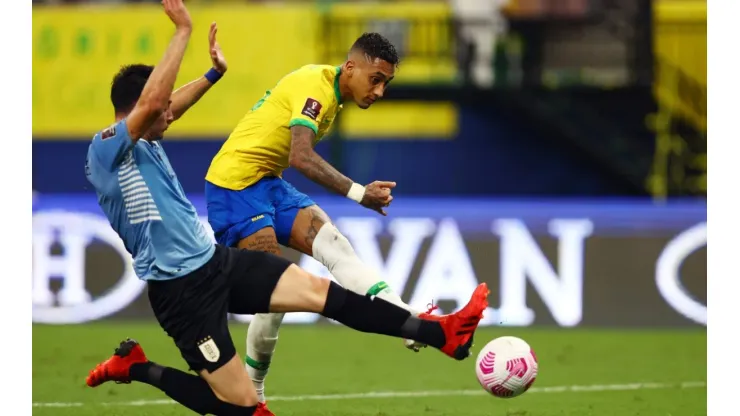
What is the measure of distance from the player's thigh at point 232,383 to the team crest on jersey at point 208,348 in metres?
0.08

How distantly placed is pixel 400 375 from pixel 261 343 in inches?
91.8

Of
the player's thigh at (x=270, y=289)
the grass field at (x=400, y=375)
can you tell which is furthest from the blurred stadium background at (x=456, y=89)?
the player's thigh at (x=270, y=289)

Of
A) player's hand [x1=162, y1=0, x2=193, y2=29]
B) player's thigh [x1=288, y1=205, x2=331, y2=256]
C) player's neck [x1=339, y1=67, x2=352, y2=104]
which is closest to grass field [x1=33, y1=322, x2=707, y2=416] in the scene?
player's thigh [x1=288, y1=205, x2=331, y2=256]

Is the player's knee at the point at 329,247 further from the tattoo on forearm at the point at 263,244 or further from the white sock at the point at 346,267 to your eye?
the tattoo on forearm at the point at 263,244

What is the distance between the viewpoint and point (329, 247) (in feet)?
25.1

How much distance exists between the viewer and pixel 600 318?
502 inches

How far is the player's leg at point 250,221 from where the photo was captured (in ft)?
25.0

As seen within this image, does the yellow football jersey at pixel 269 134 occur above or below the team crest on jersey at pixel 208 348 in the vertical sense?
above

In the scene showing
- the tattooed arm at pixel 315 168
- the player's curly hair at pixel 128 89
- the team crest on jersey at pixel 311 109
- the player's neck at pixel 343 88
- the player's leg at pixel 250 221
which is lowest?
the player's leg at pixel 250 221

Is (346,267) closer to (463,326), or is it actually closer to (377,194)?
(377,194)

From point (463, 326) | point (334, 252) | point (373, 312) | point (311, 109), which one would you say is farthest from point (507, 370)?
point (311, 109)

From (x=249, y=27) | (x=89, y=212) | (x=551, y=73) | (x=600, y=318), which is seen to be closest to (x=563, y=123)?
(x=551, y=73)

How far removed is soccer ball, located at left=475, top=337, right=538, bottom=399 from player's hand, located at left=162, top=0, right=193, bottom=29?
249 centimetres

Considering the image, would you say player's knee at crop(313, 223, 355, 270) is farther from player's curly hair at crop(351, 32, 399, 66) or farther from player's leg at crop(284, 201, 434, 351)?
player's curly hair at crop(351, 32, 399, 66)
